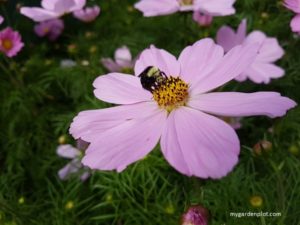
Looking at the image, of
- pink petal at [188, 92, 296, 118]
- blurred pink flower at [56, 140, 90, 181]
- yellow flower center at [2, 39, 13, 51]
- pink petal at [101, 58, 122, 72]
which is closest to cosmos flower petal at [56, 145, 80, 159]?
blurred pink flower at [56, 140, 90, 181]

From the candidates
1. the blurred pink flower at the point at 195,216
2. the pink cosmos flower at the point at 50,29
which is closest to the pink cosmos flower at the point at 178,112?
the blurred pink flower at the point at 195,216

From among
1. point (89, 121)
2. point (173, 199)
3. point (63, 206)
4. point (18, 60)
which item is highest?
point (89, 121)

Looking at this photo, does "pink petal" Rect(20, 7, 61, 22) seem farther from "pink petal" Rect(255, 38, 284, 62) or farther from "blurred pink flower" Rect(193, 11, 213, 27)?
"pink petal" Rect(255, 38, 284, 62)

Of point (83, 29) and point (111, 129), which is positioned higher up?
point (111, 129)

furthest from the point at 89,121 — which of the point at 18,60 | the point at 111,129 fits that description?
the point at 18,60

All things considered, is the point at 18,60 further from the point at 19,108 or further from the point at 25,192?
the point at 25,192

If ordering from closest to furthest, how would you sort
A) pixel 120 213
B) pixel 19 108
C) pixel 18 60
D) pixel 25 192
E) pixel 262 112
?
pixel 262 112 → pixel 120 213 → pixel 25 192 → pixel 19 108 → pixel 18 60

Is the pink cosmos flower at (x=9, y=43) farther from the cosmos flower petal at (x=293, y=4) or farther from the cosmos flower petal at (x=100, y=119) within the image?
the cosmos flower petal at (x=293, y=4)

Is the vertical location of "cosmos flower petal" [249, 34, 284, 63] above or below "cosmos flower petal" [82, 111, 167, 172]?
below
